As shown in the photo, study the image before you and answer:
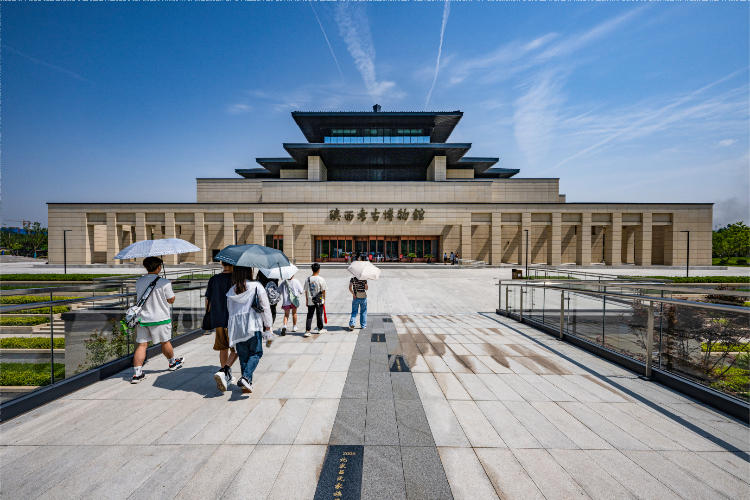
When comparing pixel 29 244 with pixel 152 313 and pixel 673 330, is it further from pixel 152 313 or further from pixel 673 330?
pixel 673 330

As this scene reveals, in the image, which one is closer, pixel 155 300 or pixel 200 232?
pixel 155 300

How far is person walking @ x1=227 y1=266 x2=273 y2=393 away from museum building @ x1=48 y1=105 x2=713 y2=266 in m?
37.2

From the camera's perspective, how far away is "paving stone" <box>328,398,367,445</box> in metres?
3.65

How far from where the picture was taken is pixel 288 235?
41156mm

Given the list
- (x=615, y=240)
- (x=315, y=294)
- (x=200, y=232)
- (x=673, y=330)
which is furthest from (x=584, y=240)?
(x=200, y=232)

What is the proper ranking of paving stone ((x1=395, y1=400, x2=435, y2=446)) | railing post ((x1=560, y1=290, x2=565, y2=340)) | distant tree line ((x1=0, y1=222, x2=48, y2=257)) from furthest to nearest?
distant tree line ((x1=0, y1=222, x2=48, y2=257))
railing post ((x1=560, y1=290, x2=565, y2=340))
paving stone ((x1=395, y1=400, x2=435, y2=446))

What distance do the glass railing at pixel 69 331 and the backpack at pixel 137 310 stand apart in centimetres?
94

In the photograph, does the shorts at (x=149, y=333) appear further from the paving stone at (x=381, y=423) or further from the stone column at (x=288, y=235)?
the stone column at (x=288, y=235)

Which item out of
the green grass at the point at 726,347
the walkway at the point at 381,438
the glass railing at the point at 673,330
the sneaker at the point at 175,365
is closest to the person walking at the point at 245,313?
the walkway at the point at 381,438

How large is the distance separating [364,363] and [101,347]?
5670 millimetres

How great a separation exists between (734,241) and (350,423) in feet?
324

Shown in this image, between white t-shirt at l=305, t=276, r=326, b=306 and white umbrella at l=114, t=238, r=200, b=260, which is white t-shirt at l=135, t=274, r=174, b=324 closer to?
white umbrella at l=114, t=238, r=200, b=260

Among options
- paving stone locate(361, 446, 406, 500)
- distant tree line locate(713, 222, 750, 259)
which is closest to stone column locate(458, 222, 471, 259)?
paving stone locate(361, 446, 406, 500)

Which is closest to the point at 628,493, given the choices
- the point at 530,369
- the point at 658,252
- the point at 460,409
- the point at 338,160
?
the point at 460,409
